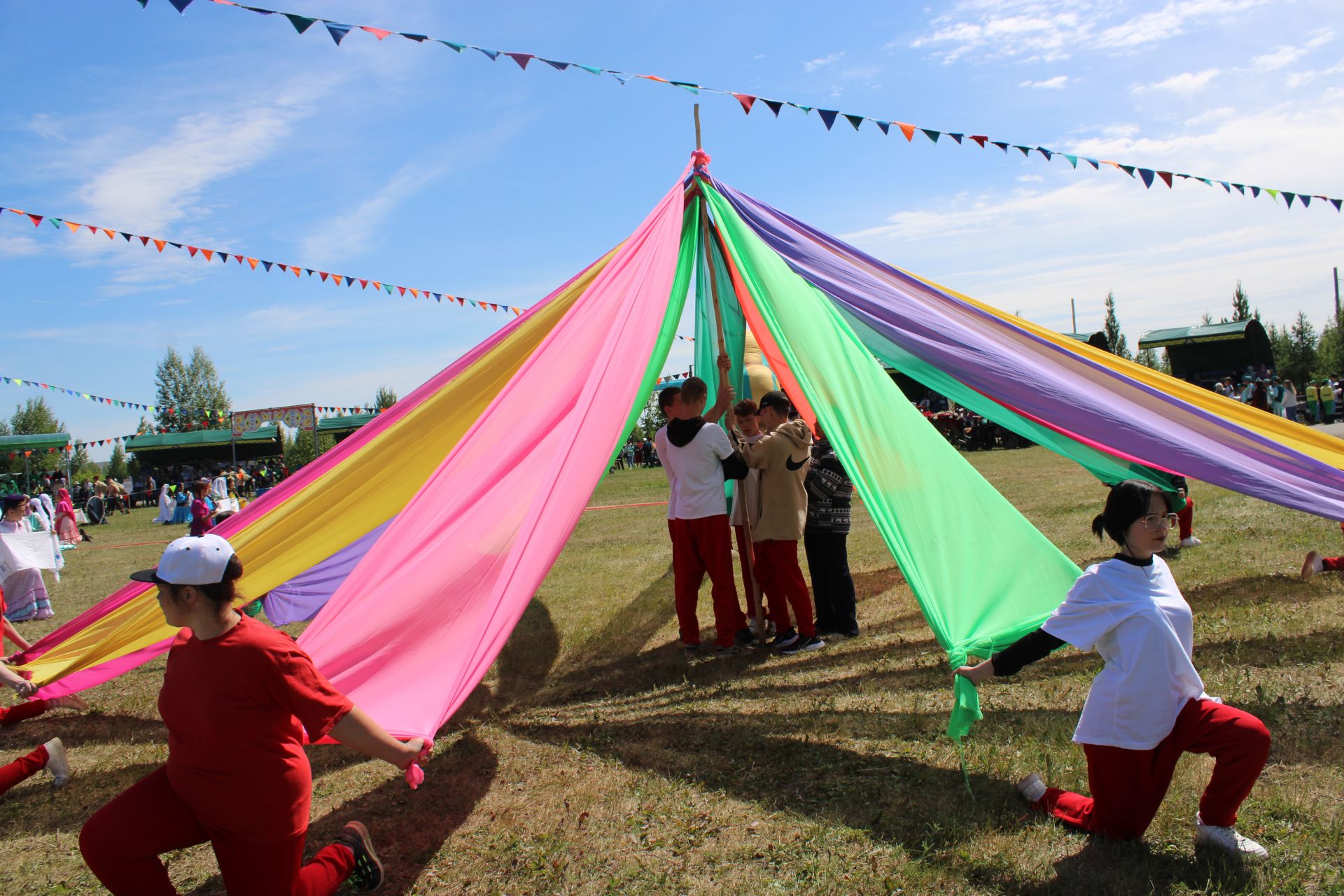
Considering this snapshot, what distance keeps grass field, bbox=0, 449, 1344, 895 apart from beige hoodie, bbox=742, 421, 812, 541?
74 cm

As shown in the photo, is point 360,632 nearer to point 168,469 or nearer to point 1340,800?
point 1340,800

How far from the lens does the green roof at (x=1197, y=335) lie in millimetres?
23219

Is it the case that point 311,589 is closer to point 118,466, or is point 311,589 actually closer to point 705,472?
point 705,472

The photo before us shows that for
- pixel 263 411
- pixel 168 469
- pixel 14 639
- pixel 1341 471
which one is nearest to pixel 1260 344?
pixel 1341 471

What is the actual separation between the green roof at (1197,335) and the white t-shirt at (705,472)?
23.1 metres

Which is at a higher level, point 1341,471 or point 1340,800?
point 1341,471

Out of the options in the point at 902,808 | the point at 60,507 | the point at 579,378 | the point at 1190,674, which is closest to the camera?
the point at 1190,674

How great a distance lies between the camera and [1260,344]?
23.7 m

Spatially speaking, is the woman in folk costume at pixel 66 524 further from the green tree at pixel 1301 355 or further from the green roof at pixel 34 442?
the green tree at pixel 1301 355

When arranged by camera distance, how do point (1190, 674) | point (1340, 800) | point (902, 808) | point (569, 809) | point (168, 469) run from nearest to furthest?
point (1190, 674)
point (1340, 800)
point (902, 808)
point (569, 809)
point (168, 469)

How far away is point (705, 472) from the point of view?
16.2ft

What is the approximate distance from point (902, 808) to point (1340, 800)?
4.56ft

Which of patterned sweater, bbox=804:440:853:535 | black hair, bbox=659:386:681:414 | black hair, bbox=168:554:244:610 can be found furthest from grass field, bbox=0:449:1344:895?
black hair, bbox=659:386:681:414

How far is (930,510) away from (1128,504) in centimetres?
99
